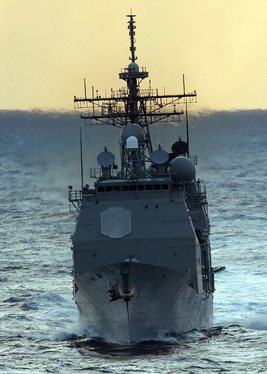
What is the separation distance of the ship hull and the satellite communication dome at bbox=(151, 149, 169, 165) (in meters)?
4.83

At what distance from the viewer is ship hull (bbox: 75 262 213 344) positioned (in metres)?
57.3

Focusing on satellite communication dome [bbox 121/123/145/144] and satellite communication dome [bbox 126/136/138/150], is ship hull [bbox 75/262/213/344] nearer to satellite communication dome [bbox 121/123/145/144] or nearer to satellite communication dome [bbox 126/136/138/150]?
satellite communication dome [bbox 126/136/138/150]

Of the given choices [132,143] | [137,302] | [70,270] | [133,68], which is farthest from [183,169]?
[70,270]

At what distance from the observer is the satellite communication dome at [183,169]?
2427 inches

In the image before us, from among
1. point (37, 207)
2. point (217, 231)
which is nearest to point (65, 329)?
point (217, 231)

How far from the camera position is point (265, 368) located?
5303 centimetres

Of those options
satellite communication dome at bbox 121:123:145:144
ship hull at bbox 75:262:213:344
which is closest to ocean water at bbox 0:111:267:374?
ship hull at bbox 75:262:213:344

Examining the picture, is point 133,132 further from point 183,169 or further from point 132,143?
point 183,169

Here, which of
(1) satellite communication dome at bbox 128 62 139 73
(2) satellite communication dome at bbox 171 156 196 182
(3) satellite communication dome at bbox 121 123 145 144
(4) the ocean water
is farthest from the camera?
(1) satellite communication dome at bbox 128 62 139 73

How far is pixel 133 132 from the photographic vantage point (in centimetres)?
6225

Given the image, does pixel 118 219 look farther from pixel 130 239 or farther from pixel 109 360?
pixel 109 360

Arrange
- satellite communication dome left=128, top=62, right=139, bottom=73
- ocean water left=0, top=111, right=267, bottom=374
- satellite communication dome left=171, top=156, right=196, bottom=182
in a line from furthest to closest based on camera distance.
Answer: satellite communication dome left=128, top=62, right=139, bottom=73 < satellite communication dome left=171, top=156, right=196, bottom=182 < ocean water left=0, top=111, right=267, bottom=374

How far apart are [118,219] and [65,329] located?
5.54 meters

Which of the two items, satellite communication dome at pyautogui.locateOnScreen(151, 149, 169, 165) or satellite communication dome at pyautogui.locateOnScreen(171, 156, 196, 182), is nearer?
satellite communication dome at pyautogui.locateOnScreen(151, 149, 169, 165)
